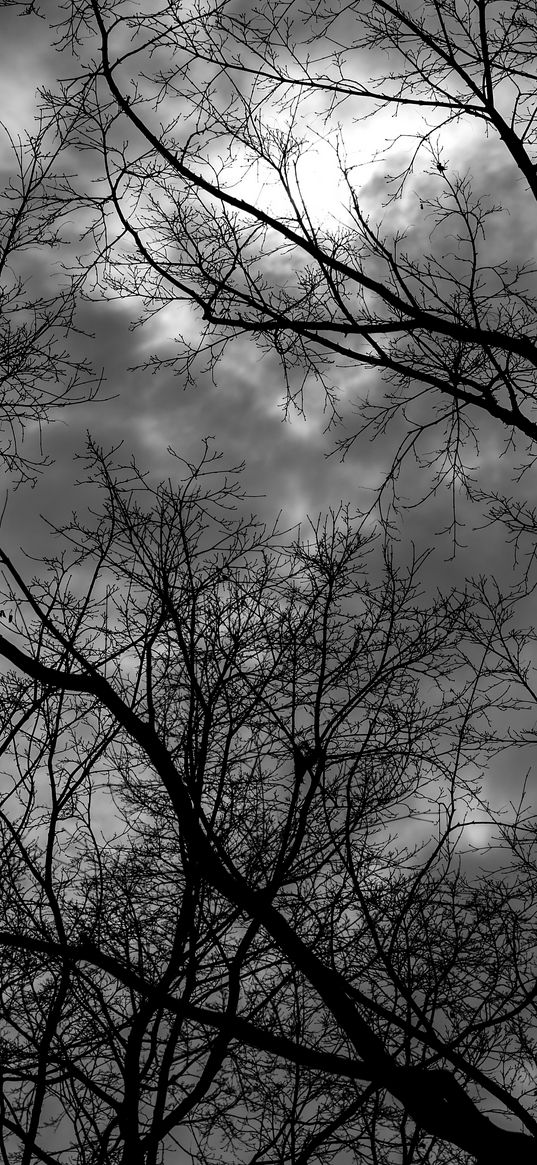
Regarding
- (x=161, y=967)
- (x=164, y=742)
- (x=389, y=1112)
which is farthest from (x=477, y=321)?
(x=389, y=1112)

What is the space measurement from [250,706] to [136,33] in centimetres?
412

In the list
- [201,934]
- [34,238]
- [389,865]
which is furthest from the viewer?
[34,238]

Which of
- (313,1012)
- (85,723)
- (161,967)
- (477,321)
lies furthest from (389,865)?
(477,321)

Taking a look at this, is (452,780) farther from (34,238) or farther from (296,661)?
(34,238)

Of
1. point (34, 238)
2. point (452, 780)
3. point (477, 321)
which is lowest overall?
point (452, 780)

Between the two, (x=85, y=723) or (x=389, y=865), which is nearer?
(x=389, y=865)

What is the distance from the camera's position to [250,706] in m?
5.54

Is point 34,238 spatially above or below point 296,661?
above

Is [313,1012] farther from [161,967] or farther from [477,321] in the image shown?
[477,321]

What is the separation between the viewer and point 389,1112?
5.57 metres

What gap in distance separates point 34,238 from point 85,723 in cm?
323

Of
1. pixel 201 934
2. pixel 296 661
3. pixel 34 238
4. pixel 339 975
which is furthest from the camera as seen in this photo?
pixel 34 238

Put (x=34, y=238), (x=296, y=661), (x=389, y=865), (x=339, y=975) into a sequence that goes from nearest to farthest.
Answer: (x=339, y=975)
(x=389, y=865)
(x=296, y=661)
(x=34, y=238)

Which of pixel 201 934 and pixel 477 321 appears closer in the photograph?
pixel 201 934
